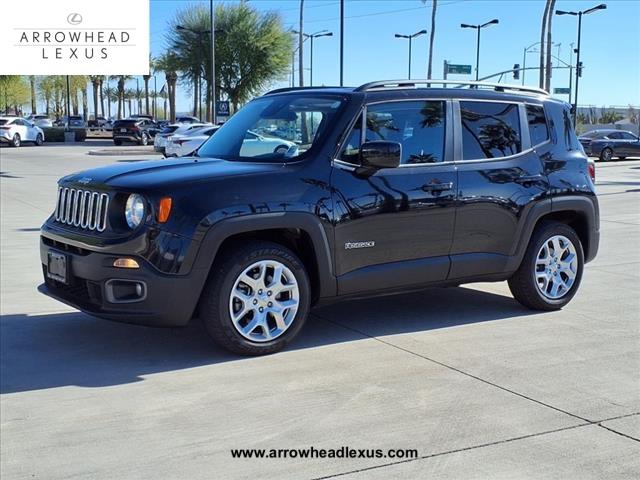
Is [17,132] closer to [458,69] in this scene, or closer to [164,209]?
[458,69]

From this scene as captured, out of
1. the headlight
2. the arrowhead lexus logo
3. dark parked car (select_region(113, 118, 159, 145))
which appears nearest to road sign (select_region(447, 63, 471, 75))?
dark parked car (select_region(113, 118, 159, 145))

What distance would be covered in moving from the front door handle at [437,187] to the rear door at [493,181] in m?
0.11

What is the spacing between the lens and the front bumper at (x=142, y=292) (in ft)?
16.1

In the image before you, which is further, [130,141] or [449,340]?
[130,141]

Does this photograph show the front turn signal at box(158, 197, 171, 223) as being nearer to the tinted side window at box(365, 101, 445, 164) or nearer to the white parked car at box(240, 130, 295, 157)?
the white parked car at box(240, 130, 295, 157)

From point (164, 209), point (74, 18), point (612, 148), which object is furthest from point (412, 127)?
point (612, 148)

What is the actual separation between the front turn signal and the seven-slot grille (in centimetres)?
44

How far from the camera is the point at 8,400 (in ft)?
14.9

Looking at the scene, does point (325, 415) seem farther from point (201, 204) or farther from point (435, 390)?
point (201, 204)

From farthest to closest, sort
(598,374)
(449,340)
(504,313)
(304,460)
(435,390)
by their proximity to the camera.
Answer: (504,313) < (449,340) < (598,374) < (435,390) < (304,460)

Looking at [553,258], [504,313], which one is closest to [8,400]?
[504,313]

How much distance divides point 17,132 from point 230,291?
40556 mm

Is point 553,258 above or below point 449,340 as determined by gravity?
above

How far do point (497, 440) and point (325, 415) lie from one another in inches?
36.6
